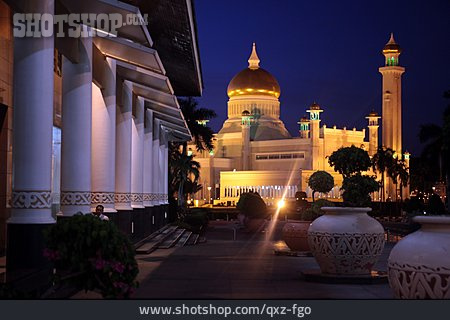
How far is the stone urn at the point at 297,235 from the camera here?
20.9 metres

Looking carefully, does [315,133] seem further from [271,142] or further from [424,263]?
[424,263]

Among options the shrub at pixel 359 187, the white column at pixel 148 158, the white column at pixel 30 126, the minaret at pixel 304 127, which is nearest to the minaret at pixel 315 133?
the minaret at pixel 304 127

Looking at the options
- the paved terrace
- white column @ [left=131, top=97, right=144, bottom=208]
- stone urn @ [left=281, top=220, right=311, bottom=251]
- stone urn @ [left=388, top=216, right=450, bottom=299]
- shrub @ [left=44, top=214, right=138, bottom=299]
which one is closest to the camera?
shrub @ [left=44, top=214, right=138, bottom=299]

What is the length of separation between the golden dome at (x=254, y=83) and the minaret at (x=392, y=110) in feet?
51.5

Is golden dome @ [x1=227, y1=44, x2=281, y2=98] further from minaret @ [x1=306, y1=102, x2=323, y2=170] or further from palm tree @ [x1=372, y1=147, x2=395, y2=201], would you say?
palm tree @ [x1=372, y1=147, x2=395, y2=201]

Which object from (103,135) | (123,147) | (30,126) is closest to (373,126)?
(123,147)

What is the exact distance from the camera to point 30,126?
37.9ft

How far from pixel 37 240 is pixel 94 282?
3.68m

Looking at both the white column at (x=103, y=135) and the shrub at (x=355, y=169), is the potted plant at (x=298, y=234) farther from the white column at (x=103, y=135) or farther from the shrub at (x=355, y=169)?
the shrub at (x=355, y=169)

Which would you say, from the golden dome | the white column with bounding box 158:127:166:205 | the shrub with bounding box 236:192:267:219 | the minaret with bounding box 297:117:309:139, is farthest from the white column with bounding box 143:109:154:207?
the golden dome

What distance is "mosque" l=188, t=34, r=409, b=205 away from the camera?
89562 mm

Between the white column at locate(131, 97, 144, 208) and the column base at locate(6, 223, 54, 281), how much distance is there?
549 inches

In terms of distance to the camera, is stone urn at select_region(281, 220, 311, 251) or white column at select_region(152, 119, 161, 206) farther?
white column at select_region(152, 119, 161, 206)

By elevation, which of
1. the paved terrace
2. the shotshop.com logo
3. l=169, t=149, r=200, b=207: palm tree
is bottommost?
the paved terrace
